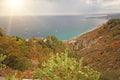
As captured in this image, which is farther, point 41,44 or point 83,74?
point 41,44

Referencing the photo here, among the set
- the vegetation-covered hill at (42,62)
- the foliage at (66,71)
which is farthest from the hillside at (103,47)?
the foliage at (66,71)

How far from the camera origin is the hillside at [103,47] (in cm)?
4422

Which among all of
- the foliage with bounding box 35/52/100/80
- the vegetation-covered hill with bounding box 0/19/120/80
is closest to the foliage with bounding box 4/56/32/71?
the vegetation-covered hill with bounding box 0/19/120/80

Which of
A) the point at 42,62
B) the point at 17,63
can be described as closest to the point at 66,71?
the point at 17,63

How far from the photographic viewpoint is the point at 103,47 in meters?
61.2

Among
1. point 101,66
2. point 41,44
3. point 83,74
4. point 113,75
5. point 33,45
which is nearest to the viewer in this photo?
point 83,74

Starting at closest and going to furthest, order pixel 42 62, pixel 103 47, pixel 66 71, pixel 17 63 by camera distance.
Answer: pixel 66 71, pixel 17 63, pixel 42 62, pixel 103 47

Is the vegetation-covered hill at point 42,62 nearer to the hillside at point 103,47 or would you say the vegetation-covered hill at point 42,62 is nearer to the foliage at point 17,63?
the foliage at point 17,63

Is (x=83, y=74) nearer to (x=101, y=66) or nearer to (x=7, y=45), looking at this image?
(x=7, y=45)

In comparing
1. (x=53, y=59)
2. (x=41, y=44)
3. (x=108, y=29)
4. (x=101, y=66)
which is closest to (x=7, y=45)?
(x=41, y=44)

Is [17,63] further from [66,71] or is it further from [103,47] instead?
[103,47]

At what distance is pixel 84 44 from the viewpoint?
324 ft

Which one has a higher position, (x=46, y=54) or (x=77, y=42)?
(x=46, y=54)

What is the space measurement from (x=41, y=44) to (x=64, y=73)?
25047mm
